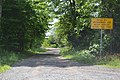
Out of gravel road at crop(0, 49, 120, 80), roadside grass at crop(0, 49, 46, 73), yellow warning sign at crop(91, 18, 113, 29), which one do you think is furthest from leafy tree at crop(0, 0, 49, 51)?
gravel road at crop(0, 49, 120, 80)

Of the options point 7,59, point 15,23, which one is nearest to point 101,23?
point 7,59

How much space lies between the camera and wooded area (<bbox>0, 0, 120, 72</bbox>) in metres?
30.2

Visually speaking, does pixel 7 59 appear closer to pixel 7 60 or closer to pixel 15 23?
pixel 7 60

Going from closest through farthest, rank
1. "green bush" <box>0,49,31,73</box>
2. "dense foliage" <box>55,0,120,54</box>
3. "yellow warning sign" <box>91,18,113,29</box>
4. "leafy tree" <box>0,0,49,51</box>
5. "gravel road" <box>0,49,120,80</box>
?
"gravel road" <box>0,49,120,80</box> → "green bush" <box>0,49,31,73</box> → "yellow warning sign" <box>91,18,113,29</box> → "dense foliage" <box>55,0,120,54</box> → "leafy tree" <box>0,0,49,51</box>

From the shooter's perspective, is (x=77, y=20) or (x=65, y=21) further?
(x=65, y=21)

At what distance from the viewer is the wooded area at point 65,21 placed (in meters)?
30.2

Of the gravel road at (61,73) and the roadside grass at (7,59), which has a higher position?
the gravel road at (61,73)

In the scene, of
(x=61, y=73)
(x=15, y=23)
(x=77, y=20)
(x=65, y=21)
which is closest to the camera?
(x=61, y=73)

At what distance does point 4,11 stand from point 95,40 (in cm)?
1040

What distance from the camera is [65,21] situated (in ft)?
148

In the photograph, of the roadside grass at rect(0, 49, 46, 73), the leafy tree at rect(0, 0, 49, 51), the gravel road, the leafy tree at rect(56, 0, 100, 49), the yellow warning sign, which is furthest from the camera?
the leafy tree at rect(56, 0, 100, 49)

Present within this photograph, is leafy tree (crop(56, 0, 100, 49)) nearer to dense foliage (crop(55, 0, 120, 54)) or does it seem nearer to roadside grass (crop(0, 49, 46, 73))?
dense foliage (crop(55, 0, 120, 54))

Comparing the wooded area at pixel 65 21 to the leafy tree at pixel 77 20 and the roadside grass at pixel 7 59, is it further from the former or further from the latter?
the roadside grass at pixel 7 59

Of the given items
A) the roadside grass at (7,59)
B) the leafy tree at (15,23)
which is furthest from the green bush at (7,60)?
the leafy tree at (15,23)
